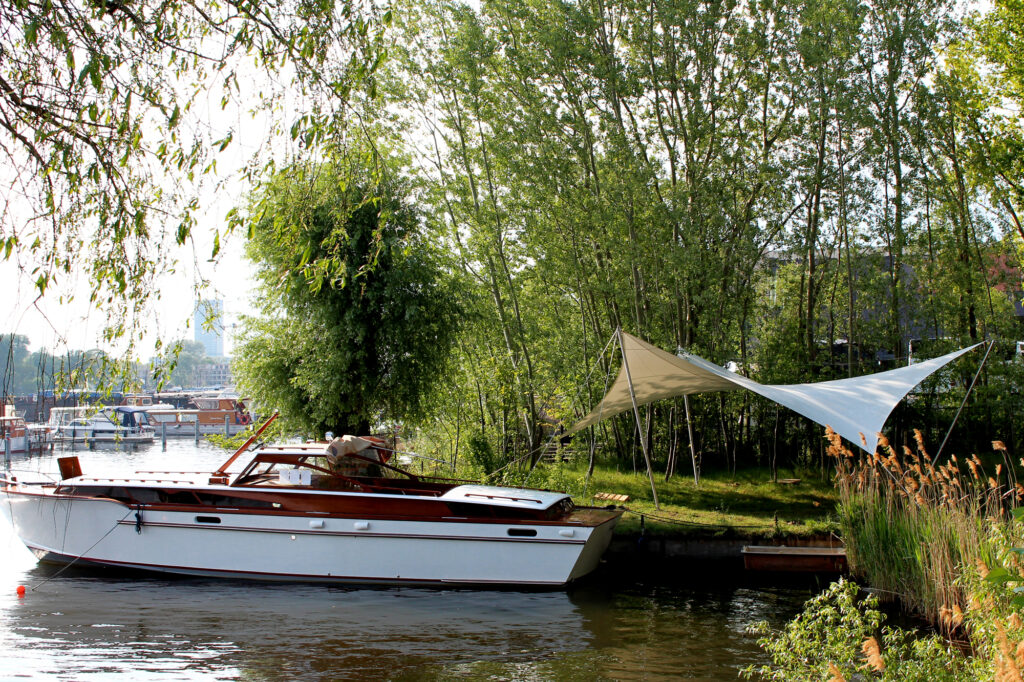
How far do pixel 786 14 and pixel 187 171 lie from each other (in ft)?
39.8

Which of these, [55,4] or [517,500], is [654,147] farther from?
[55,4]

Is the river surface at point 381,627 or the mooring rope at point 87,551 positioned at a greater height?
the mooring rope at point 87,551

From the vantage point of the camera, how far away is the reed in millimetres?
6547

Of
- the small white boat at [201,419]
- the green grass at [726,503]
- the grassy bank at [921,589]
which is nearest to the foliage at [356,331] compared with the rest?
the green grass at [726,503]

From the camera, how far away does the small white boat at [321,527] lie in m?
9.59

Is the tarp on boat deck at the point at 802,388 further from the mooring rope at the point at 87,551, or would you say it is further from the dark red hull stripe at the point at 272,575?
the mooring rope at the point at 87,551

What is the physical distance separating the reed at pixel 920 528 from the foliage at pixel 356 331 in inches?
278

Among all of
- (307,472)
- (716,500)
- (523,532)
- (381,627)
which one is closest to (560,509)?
(523,532)

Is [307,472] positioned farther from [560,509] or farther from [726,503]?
[726,503]

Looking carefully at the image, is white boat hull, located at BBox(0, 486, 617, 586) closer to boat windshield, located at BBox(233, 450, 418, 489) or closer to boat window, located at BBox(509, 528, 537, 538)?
boat window, located at BBox(509, 528, 537, 538)

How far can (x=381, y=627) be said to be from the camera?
26.8ft

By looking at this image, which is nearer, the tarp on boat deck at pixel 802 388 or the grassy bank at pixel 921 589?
the grassy bank at pixel 921 589

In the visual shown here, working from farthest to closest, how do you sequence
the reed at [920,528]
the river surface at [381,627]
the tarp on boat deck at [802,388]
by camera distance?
1. the tarp on boat deck at [802,388]
2. the river surface at [381,627]
3. the reed at [920,528]

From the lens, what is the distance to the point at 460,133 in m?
14.1
